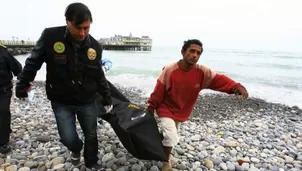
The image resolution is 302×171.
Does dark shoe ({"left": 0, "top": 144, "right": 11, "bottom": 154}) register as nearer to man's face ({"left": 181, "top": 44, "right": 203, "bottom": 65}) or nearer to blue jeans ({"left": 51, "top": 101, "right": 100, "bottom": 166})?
blue jeans ({"left": 51, "top": 101, "right": 100, "bottom": 166})

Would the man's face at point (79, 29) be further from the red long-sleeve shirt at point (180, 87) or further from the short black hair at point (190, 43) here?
the short black hair at point (190, 43)

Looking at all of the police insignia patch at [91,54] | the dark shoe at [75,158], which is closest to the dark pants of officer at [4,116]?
the dark shoe at [75,158]

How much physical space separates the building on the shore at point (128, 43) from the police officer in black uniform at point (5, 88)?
82246mm

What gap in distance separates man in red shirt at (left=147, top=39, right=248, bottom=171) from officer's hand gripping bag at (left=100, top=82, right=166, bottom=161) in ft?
0.67

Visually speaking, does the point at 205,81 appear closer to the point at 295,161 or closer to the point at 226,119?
the point at 295,161

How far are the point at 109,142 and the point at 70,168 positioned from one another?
3.52 ft

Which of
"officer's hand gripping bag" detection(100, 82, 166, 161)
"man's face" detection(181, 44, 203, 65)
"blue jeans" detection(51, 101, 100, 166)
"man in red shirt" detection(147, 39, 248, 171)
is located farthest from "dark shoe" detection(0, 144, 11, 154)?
"man's face" detection(181, 44, 203, 65)

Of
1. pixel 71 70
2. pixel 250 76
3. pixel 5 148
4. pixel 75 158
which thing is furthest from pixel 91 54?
pixel 250 76

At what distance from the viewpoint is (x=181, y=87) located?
3.42m

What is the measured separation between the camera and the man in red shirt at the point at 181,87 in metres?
3.33

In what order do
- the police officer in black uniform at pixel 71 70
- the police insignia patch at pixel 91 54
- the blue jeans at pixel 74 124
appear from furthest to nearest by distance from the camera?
the blue jeans at pixel 74 124 → the police insignia patch at pixel 91 54 → the police officer in black uniform at pixel 71 70

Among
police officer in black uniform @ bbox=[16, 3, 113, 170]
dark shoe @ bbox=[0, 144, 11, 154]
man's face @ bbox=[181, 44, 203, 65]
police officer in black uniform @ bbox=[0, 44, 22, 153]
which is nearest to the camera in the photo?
police officer in black uniform @ bbox=[16, 3, 113, 170]

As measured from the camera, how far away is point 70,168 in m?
3.40

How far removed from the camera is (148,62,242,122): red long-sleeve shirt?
3.41 metres
